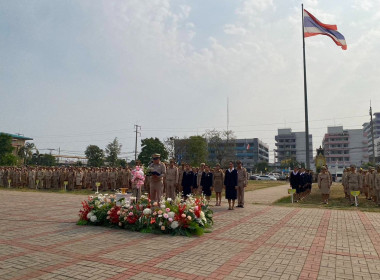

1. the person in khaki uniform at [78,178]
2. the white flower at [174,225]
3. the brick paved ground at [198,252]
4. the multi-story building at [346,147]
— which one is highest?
the multi-story building at [346,147]

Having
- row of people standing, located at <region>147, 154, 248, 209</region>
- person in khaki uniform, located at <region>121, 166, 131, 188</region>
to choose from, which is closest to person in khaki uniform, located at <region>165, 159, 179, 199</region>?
row of people standing, located at <region>147, 154, 248, 209</region>

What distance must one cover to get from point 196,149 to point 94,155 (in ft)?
79.0

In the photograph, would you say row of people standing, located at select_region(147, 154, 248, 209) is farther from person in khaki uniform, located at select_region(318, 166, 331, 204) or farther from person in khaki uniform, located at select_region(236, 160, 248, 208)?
person in khaki uniform, located at select_region(318, 166, 331, 204)

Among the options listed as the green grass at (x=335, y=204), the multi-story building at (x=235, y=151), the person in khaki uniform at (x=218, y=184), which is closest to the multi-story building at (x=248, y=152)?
the multi-story building at (x=235, y=151)

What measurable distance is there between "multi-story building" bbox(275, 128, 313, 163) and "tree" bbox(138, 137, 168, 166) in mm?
72104

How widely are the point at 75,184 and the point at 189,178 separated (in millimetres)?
13214

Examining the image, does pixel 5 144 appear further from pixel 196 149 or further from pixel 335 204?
pixel 335 204

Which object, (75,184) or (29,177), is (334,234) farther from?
(29,177)

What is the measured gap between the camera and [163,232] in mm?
7281

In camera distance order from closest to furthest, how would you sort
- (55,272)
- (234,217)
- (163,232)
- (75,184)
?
(55,272) < (163,232) < (234,217) < (75,184)

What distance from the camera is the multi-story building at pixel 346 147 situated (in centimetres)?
11169

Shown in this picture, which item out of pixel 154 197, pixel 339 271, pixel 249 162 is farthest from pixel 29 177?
pixel 249 162

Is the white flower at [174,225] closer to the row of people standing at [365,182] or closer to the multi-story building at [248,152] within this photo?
the row of people standing at [365,182]

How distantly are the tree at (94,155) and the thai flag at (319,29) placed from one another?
177ft
